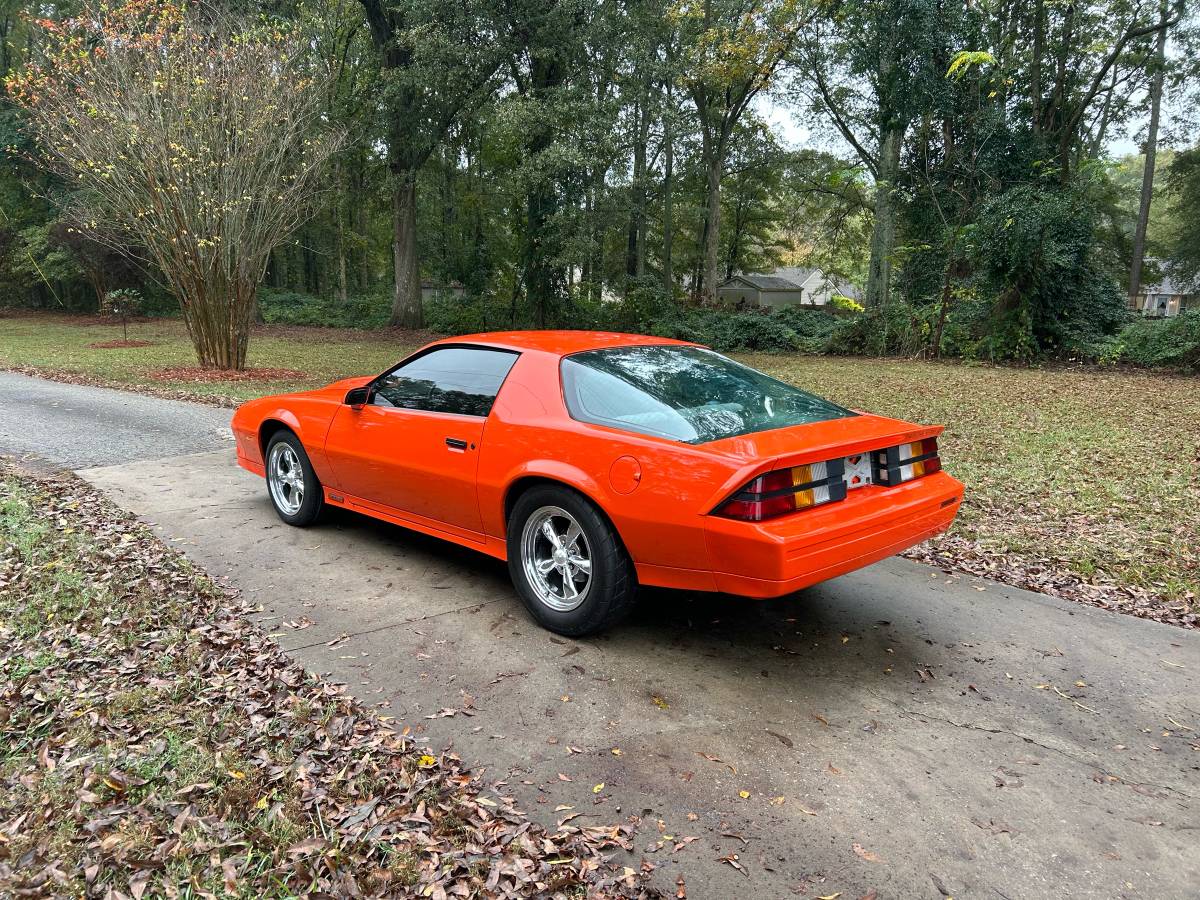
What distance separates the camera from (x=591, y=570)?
352cm

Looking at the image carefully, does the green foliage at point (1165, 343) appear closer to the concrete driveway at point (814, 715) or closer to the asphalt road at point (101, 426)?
the concrete driveway at point (814, 715)

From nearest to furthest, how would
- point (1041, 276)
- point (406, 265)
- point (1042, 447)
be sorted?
point (1042, 447)
point (1041, 276)
point (406, 265)

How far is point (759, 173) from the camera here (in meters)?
36.7

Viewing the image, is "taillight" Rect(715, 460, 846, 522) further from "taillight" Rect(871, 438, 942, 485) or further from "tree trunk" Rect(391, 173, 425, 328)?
"tree trunk" Rect(391, 173, 425, 328)

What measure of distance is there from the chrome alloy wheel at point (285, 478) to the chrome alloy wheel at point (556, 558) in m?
2.24

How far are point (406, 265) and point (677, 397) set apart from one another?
26349 mm

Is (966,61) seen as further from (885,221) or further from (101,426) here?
(101,426)

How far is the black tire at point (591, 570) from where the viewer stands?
11.4 feet

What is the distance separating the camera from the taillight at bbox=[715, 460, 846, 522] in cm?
311

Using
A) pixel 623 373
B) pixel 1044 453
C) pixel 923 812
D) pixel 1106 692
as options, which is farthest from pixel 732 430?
pixel 1044 453

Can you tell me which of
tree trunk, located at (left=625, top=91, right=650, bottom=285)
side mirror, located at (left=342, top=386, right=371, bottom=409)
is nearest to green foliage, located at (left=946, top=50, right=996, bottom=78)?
tree trunk, located at (left=625, top=91, right=650, bottom=285)

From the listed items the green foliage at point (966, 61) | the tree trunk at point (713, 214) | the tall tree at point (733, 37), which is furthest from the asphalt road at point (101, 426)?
the tree trunk at point (713, 214)

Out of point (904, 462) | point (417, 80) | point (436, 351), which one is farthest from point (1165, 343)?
point (417, 80)

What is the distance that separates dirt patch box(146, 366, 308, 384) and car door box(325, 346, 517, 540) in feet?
34.4
